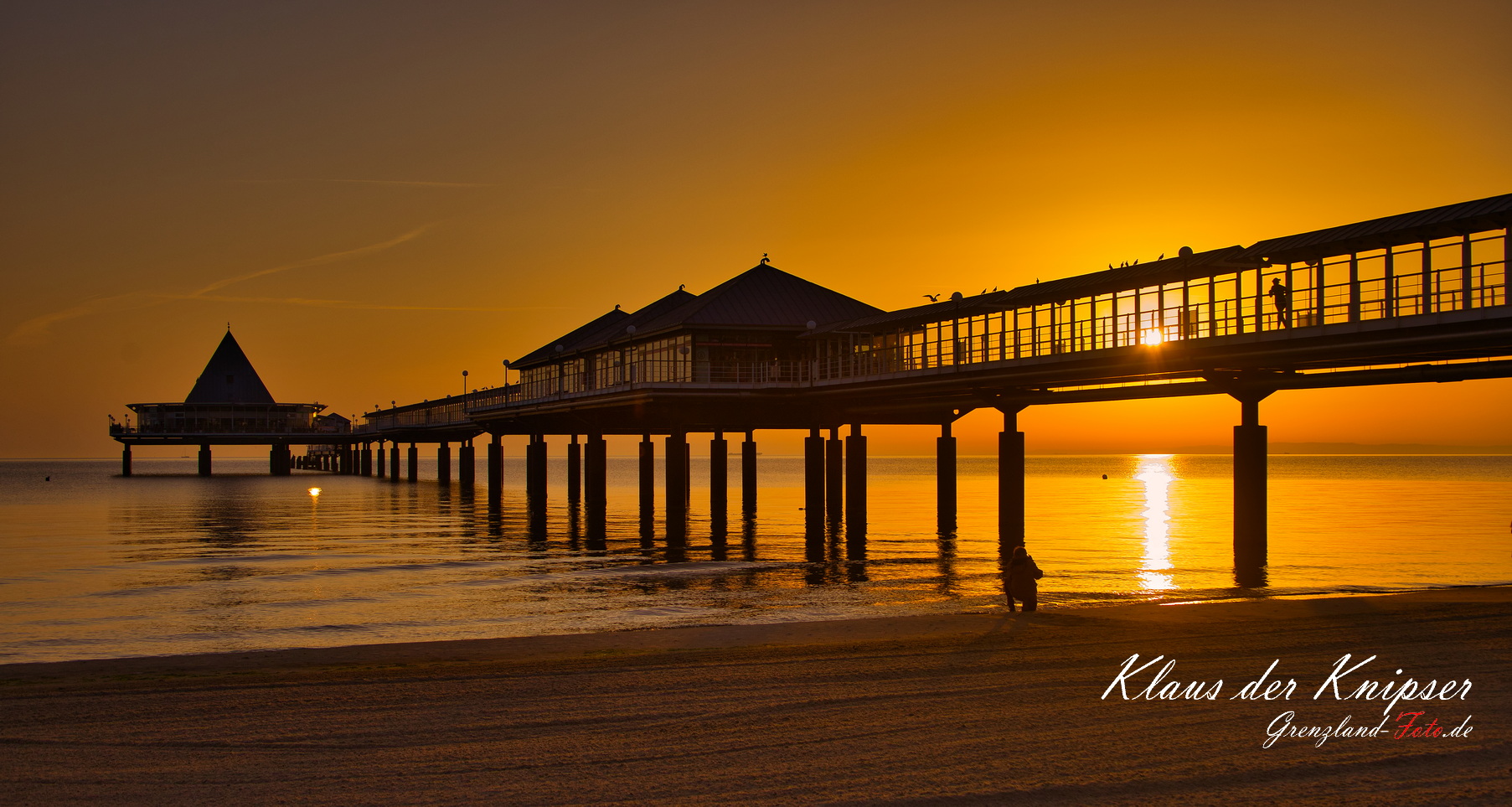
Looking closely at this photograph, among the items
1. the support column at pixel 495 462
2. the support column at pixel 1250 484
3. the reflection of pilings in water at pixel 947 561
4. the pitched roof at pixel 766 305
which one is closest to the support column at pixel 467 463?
the support column at pixel 495 462

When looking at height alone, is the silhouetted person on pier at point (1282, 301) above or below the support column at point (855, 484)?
above

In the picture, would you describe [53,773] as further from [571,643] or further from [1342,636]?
[1342,636]

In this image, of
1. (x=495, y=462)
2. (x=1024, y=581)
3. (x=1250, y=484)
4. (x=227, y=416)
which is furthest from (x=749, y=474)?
(x=227, y=416)

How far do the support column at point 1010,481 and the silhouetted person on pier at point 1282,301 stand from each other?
14005 mm

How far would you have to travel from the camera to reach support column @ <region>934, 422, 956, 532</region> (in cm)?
5222

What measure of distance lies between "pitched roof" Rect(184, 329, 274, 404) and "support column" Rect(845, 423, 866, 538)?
111706 millimetres

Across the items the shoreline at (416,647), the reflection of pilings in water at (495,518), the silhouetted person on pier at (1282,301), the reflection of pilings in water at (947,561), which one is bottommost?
the reflection of pilings in water at (495,518)

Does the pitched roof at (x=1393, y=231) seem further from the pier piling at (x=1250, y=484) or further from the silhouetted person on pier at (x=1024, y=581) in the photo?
the silhouetted person on pier at (x=1024, y=581)

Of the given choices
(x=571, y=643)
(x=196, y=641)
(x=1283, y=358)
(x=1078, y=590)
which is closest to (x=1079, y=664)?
(x=571, y=643)

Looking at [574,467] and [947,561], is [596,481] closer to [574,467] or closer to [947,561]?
[574,467]

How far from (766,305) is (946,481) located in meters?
12.9

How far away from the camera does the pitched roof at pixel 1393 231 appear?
23.7m

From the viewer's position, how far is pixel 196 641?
67.9 ft

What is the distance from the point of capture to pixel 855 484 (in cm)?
5247
